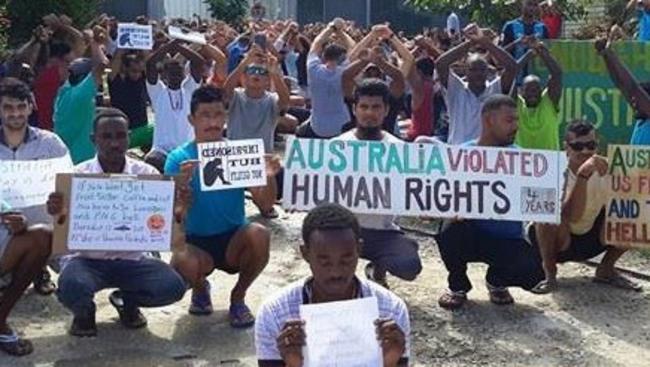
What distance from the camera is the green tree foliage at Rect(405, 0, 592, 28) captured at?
665 inches

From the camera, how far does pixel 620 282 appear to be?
7.18 metres

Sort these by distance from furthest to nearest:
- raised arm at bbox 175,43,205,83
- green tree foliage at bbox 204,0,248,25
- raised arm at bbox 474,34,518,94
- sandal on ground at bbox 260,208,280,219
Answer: green tree foliage at bbox 204,0,248,25 → raised arm at bbox 175,43,205,83 → sandal on ground at bbox 260,208,280,219 → raised arm at bbox 474,34,518,94

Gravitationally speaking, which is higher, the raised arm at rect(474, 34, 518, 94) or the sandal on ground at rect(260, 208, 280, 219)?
the raised arm at rect(474, 34, 518, 94)

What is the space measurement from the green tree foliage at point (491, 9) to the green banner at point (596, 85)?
20.1 ft

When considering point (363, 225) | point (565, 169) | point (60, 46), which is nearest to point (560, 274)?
point (565, 169)

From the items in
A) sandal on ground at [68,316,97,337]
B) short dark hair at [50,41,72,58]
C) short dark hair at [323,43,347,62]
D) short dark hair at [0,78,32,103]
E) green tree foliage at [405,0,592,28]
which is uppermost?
green tree foliage at [405,0,592,28]

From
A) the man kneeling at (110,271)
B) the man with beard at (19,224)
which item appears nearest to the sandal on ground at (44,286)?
the man with beard at (19,224)

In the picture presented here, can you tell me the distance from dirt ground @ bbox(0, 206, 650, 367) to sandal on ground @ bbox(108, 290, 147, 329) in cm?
5

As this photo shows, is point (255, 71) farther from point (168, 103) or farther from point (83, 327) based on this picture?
point (83, 327)

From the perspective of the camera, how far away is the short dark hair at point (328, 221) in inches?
147

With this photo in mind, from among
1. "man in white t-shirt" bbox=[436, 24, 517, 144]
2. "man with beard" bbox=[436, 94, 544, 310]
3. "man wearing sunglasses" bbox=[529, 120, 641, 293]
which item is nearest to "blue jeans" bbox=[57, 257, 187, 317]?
"man with beard" bbox=[436, 94, 544, 310]

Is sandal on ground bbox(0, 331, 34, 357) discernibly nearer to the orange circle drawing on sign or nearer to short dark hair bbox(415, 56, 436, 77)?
the orange circle drawing on sign

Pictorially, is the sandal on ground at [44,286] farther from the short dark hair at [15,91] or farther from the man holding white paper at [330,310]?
the man holding white paper at [330,310]

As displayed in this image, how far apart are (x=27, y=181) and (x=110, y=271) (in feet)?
2.35
